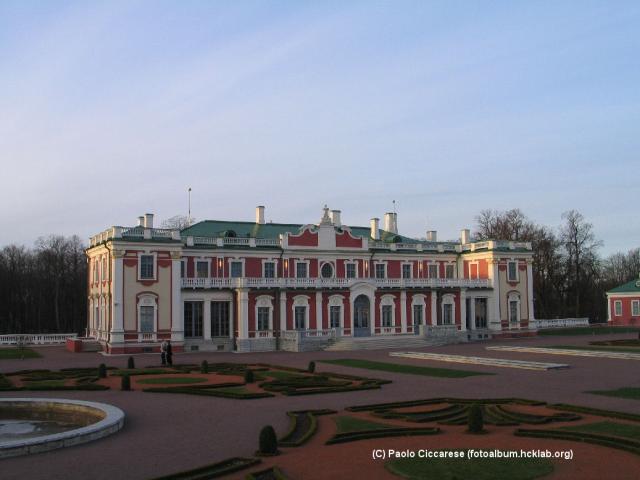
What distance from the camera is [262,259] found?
52.4m

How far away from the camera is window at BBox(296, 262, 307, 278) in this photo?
53.4m

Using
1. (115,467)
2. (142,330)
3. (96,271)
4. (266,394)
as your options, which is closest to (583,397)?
(266,394)

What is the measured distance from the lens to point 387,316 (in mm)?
53812

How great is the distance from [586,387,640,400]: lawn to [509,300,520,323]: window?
113 ft

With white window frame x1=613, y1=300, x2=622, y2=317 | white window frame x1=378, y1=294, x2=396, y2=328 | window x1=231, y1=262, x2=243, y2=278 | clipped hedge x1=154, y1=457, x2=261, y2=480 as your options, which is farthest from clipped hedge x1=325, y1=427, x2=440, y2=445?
white window frame x1=613, y1=300, x2=622, y2=317

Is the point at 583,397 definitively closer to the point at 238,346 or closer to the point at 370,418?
the point at 370,418

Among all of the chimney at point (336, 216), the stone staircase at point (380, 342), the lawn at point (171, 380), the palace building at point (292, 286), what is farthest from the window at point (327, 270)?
the lawn at point (171, 380)

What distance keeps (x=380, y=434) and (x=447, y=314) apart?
4140cm

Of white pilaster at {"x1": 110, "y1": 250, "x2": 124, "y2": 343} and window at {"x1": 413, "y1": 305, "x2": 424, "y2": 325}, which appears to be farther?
window at {"x1": 413, "y1": 305, "x2": 424, "y2": 325}

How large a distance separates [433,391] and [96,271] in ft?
111

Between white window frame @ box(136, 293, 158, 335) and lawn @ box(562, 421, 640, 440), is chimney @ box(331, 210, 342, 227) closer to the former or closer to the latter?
white window frame @ box(136, 293, 158, 335)

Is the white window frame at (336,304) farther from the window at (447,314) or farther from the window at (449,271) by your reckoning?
the window at (449,271)

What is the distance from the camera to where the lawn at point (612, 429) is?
15.8 metres

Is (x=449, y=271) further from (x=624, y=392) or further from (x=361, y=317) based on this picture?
(x=624, y=392)
